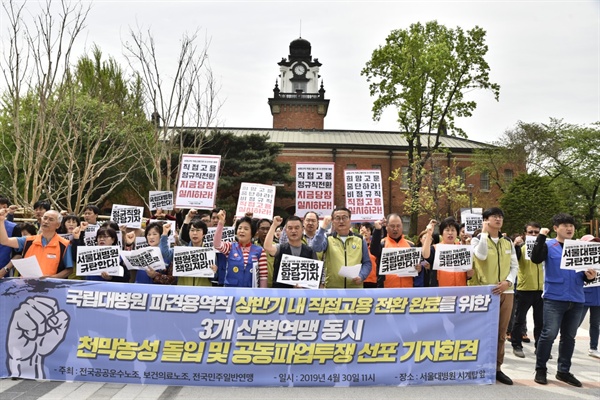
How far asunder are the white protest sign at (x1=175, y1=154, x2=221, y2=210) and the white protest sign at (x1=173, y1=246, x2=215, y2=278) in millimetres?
4102

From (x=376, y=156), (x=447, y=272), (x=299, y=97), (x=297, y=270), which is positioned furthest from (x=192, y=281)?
(x=299, y=97)

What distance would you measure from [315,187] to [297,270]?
443 centimetres

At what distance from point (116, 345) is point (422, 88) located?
1136 inches

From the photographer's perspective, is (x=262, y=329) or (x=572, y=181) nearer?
(x=262, y=329)

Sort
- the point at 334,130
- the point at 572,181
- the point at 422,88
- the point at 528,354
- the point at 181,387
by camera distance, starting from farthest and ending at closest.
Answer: the point at 334,130, the point at 572,181, the point at 422,88, the point at 528,354, the point at 181,387

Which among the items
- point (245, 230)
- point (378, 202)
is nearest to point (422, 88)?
point (378, 202)

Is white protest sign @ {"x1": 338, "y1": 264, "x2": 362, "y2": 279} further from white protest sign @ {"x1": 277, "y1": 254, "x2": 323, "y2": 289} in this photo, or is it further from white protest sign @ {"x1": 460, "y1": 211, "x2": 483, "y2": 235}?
white protest sign @ {"x1": 460, "y1": 211, "x2": 483, "y2": 235}

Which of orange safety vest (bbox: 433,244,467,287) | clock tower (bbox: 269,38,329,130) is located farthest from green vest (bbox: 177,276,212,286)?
clock tower (bbox: 269,38,329,130)

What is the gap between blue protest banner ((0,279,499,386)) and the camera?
5918mm

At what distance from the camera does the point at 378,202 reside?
1027 centimetres

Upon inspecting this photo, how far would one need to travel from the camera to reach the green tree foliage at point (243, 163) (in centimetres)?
3684

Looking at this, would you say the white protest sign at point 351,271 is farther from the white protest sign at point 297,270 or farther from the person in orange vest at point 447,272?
the person in orange vest at point 447,272

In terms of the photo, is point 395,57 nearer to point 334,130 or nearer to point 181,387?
point 334,130

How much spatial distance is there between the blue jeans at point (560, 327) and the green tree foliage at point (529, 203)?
31409mm
